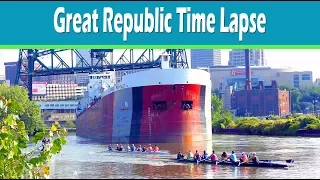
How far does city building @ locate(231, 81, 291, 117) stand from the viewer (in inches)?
6949

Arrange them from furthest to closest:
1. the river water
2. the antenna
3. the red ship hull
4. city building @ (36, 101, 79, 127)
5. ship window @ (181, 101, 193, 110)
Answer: city building @ (36, 101, 79, 127) → the antenna → ship window @ (181, 101, 193, 110) → the red ship hull → the river water

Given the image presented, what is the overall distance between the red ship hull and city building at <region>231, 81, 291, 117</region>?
115 metres

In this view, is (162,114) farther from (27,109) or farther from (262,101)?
(262,101)

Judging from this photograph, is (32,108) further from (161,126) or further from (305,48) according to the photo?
(305,48)

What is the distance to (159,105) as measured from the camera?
5944 centimetres

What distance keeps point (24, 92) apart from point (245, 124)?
3510cm

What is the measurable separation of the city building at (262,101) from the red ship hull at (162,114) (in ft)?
376

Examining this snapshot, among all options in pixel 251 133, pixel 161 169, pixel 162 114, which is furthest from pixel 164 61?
pixel 251 133

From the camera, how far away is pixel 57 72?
11688 cm

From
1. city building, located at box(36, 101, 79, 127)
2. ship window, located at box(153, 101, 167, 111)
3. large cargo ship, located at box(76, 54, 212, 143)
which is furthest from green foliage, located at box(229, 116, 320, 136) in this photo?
city building, located at box(36, 101, 79, 127)

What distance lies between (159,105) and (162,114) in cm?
85

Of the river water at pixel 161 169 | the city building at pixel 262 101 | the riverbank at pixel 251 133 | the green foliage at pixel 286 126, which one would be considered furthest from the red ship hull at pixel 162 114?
the city building at pixel 262 101

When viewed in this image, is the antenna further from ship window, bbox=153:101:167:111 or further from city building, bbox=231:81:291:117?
city building, bbox=231:81:291:117

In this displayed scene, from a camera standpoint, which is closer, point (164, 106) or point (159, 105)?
point (164, 106)
